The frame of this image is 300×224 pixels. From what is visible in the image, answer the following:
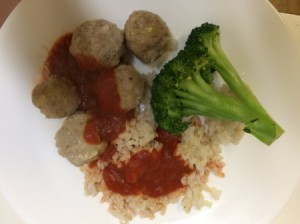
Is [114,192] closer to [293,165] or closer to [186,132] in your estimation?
[186,132]

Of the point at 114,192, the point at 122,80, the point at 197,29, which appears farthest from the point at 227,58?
the point at 114,192

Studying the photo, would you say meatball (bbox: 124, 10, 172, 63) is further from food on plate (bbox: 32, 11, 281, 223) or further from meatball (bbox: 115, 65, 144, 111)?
meatball (bbox: 115, 65, 144, 111)

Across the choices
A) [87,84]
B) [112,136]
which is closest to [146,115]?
[112,136]

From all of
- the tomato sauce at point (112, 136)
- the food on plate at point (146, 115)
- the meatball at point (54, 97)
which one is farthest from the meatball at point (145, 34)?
the meatball at point (54, 97)

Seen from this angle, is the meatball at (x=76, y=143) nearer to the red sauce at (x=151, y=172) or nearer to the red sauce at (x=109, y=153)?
the red sauce at (x=109, y=153)

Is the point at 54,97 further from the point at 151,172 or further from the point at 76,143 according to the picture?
the point at 151,172
